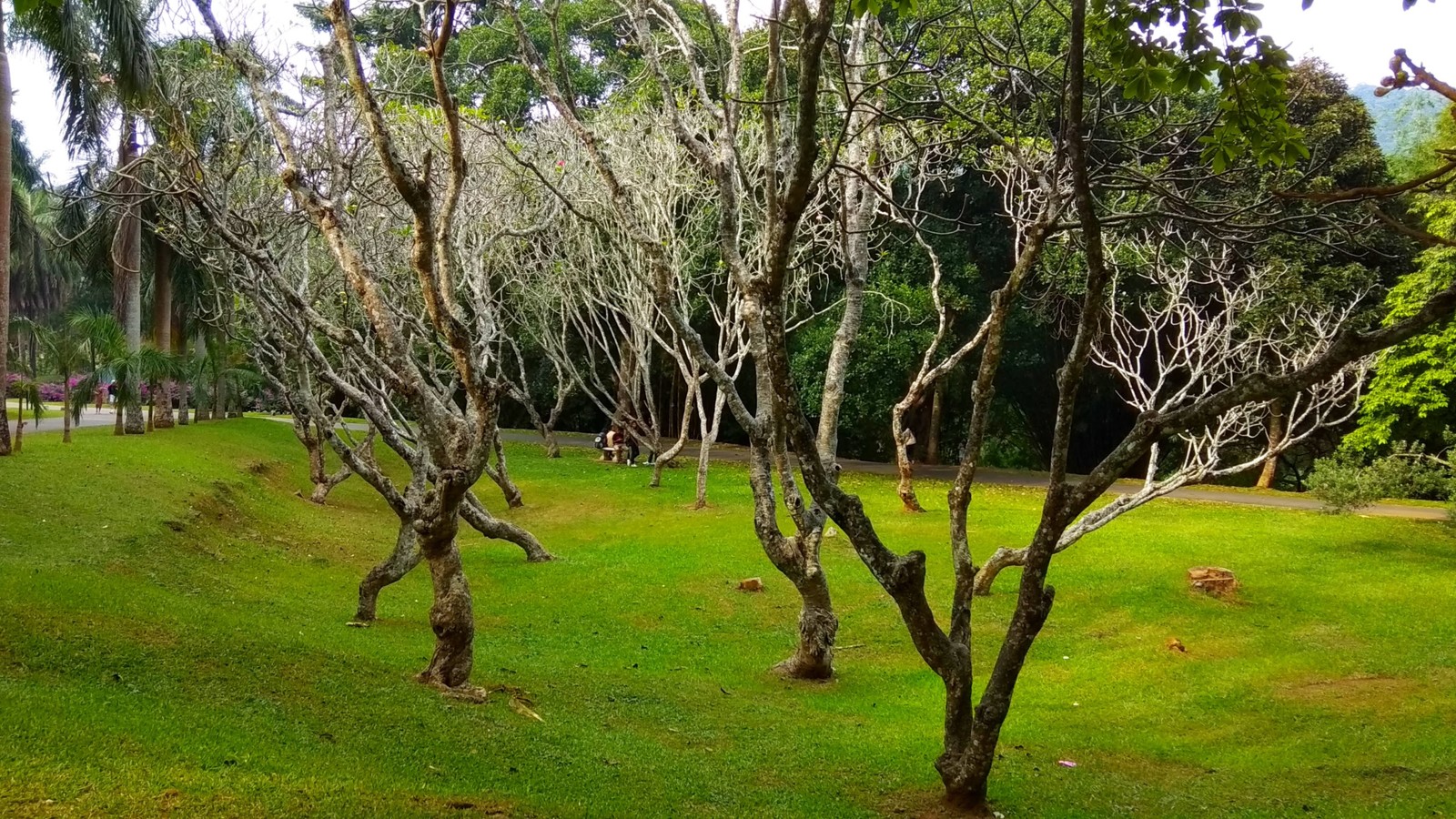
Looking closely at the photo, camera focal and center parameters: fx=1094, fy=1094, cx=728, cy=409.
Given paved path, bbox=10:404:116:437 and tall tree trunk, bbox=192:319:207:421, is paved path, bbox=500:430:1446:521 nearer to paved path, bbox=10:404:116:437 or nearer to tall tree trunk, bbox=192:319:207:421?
tall tree trunk, bbox=192:319:207:421

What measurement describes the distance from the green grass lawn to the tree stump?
322mm

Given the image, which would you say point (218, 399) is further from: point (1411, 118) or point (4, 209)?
point (1411, 118)

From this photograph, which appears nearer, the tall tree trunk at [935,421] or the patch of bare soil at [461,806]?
the patch of bare soil at [461,806]

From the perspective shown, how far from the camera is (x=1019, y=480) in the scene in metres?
27.8

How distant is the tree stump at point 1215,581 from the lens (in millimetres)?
14547

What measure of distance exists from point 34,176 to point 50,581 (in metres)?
41.6

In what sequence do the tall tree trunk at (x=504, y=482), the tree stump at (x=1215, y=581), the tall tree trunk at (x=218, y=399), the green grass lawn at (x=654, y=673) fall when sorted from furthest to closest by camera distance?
the tall tree trunk at (x=218, y=399), the tall tree trunk at (x=504, y=482), the tree stump at (x=1215, y=581), the green grass lawn at (x=654, y=673)

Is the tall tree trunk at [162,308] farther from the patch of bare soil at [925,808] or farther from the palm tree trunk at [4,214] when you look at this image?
the patch of bare soil at [925,808]

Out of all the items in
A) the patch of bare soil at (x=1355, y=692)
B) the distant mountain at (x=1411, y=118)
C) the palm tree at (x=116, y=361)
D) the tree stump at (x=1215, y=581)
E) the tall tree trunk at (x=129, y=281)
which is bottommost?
the patch of bare soil at (x=1355, y=692)

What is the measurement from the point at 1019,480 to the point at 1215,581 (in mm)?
13213

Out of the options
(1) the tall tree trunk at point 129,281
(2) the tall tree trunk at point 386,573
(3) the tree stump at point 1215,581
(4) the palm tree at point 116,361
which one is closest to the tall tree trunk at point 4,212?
(4) the palm tree at point 116,361

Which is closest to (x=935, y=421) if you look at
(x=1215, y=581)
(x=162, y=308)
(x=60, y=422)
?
(x=1215, y=581)

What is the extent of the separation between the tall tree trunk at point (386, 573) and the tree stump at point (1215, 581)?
10097 mm

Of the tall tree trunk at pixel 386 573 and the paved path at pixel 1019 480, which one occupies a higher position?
the paved path at pixel 1019 480
